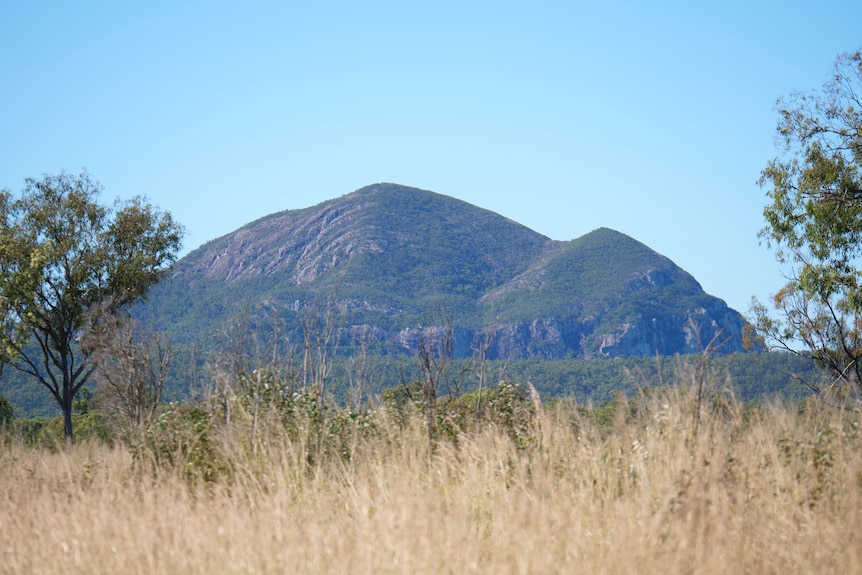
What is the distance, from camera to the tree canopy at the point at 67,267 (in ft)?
72.0

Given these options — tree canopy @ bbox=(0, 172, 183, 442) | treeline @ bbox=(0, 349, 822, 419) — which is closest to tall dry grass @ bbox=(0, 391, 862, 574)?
treeline @ bbox=(0, 349, 822, 419)

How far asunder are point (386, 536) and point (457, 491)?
161cm

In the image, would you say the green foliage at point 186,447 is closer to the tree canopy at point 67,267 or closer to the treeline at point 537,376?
the treeline at point 537,376

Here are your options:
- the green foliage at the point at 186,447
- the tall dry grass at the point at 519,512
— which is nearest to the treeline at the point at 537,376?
the tall dry grass at the point at 519,512

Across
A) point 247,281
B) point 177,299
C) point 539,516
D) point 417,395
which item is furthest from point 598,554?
point 247,281

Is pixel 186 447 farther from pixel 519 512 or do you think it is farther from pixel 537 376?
pixel 537 376

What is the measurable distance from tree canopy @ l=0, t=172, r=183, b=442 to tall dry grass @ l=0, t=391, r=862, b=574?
1522 centimetres

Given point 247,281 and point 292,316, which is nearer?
point 292,316

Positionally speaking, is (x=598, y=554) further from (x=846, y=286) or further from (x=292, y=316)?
(x=292, y=316)

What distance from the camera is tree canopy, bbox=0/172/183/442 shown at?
21.9m

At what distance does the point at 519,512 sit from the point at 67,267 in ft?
69.0

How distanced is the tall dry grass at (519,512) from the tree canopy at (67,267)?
1522cm

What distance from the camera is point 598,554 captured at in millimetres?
4859

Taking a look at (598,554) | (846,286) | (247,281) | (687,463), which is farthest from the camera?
(247,281)
